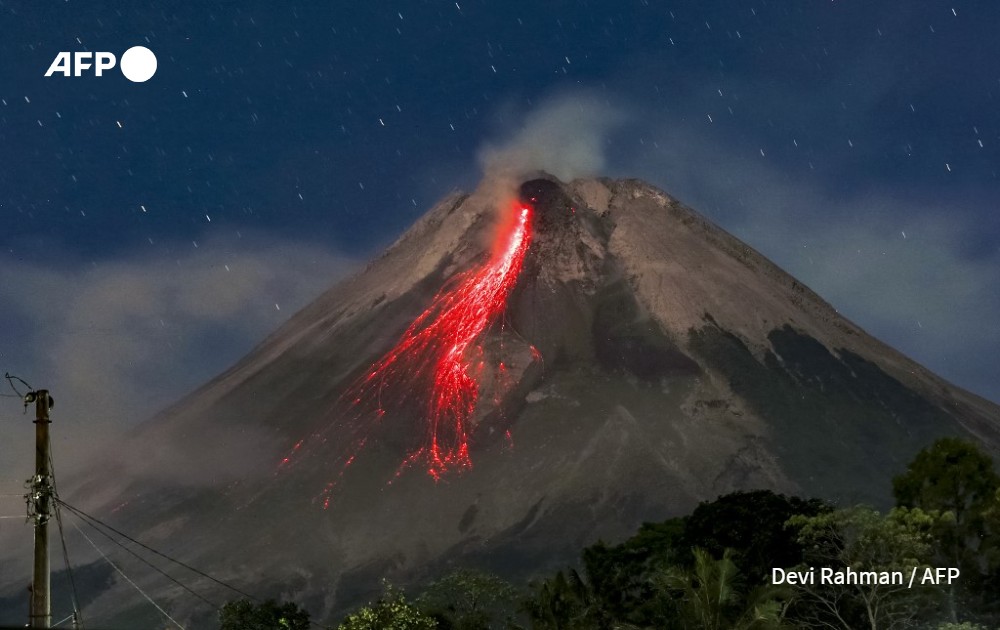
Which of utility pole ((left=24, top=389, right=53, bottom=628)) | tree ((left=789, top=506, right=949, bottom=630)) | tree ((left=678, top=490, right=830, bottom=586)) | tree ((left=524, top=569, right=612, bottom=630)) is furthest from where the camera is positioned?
tree ((left=678, top=490, right=830, bottom=586))

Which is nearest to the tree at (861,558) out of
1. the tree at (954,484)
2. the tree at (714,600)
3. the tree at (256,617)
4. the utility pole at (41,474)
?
the tree at (954,484)

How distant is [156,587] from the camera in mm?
194625

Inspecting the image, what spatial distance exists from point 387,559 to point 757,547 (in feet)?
416

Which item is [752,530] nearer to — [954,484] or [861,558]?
[861,558]

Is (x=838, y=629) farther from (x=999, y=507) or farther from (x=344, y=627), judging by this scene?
(x=344, y=627)

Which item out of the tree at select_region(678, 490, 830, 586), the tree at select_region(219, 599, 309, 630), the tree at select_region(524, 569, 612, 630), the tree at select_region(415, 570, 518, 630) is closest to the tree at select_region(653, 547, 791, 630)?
the tree at select_region(524, 569, 612, 630)

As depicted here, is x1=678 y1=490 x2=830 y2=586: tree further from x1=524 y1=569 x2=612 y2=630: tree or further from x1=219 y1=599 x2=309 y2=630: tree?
x1=219 y1=599 x2=309 y2=630: tree

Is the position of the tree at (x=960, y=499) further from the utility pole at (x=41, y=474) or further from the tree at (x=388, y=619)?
the utility pole at (x=41, y=474)

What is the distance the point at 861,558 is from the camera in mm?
52906

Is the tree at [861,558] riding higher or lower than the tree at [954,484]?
lower

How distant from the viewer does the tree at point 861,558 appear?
5222 cm

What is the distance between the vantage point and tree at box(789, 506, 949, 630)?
52219 mm

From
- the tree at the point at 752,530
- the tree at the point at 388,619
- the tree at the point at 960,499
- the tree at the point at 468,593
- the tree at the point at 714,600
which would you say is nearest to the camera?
the tree at the point at 714,600

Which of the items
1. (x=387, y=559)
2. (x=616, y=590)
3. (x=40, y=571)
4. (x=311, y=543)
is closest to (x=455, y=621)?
(x=616, y=590)
